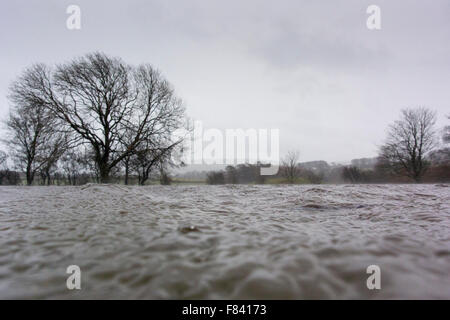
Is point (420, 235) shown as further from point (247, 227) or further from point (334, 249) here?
point (247, 227)

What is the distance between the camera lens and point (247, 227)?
144cm

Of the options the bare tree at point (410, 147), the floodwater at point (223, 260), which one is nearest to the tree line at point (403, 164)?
the bare tree at point (410, 147)

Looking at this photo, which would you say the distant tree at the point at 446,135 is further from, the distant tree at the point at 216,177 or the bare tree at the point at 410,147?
the distant tree at the point at 216,177

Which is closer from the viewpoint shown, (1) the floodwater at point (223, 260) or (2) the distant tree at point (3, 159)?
(1) the floodwater at point (223, 260)

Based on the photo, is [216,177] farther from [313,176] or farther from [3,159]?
[3,159]

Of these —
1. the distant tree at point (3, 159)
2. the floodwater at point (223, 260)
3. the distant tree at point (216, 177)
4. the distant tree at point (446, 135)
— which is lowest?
the distant tree at point (216, 177)

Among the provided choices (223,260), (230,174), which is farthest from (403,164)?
(223,260)

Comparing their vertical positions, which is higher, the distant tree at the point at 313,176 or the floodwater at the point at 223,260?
the floodwater at the point at 223,260

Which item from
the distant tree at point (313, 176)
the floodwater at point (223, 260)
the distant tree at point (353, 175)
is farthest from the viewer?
the distant tree at point (313, 176)

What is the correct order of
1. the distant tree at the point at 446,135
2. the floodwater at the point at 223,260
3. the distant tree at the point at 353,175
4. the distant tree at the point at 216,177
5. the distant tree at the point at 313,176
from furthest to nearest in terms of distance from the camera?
the distant tree at the point at 313,176 → the distant tree at the point at 216,177 → the distant tree at the point at 446,135 → the distant tree at the point at 353,175 → the floodwater at the point at 223,260

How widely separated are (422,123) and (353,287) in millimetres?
33076

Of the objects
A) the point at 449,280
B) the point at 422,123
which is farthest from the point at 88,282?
the point at 422,123

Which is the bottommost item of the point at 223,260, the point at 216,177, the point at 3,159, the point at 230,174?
the point at 216,177

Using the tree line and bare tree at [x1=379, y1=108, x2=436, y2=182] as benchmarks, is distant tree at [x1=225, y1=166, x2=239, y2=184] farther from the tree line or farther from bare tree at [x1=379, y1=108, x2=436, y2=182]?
bare tree at [x1=379, y1=108, x2=436, y2=182]
